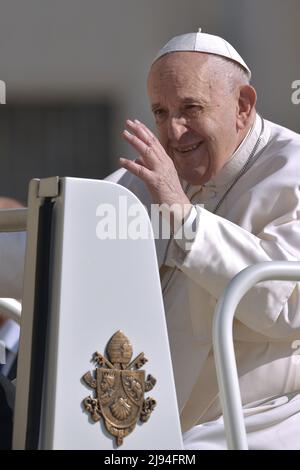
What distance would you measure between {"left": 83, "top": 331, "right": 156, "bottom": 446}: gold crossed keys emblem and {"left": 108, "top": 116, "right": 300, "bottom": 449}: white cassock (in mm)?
577

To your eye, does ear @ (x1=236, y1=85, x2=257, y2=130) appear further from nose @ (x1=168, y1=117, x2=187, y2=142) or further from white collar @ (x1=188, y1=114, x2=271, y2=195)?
nose @ (x1=168, y1=117, x2=187, y2=142)

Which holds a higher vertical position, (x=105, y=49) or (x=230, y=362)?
(x=105, y=49)

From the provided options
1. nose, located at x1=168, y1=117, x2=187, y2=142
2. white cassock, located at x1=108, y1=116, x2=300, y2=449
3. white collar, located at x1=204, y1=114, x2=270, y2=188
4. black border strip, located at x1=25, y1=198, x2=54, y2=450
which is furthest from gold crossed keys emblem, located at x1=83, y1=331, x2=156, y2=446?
white collar, located at x1=204, y1=114, x2=270, y2=188

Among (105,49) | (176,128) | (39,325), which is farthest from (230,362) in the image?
(105,49)

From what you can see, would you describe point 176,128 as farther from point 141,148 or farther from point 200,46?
point 141,148

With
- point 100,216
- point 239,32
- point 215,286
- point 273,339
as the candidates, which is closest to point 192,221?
point 215,286

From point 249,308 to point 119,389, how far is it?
0.74 m

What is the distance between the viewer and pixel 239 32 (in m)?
9.88

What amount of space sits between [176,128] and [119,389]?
126 centimetres

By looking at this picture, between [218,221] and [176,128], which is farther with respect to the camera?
[176,128]

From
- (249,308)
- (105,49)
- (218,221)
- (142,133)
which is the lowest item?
(249,308)

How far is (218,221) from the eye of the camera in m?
3.15

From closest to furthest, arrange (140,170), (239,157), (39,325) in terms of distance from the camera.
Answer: (39,325)
(140,170)
(239,157)

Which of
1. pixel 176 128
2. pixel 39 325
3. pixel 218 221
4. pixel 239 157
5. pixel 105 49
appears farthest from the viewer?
pixel 105 49
